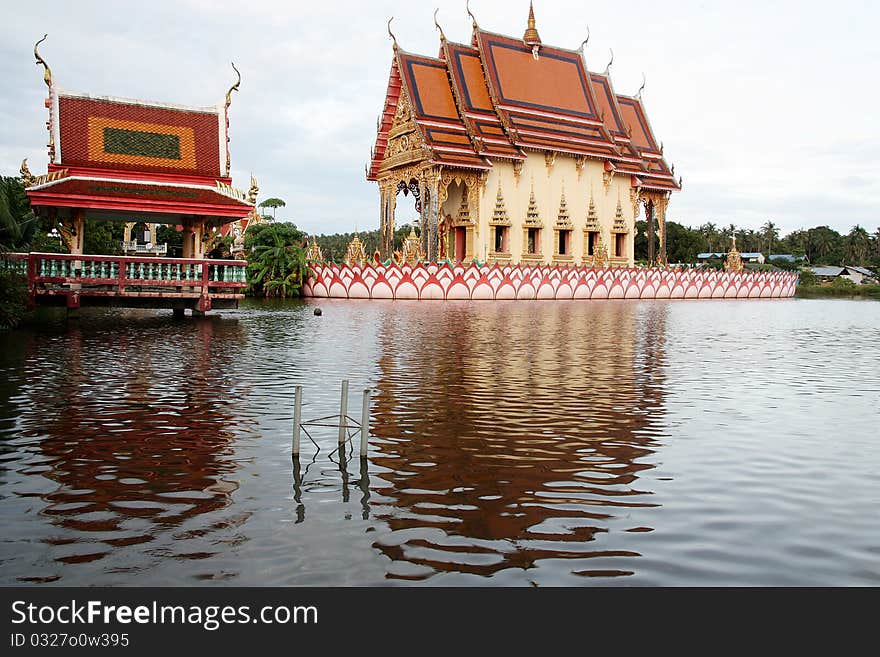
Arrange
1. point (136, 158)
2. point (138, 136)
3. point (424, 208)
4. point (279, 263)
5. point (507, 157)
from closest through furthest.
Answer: point (136, 158) → point (138, 136) → point (279, 263) → point (424, 208) → point (507, 157)

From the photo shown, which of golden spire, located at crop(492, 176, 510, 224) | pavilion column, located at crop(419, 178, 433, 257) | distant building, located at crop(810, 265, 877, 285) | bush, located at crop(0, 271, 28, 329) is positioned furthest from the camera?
distant building, located at crop(810, 265, 877, 285)

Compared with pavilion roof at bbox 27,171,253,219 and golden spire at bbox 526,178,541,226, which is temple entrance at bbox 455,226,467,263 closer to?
golden spire at bbox 526,178,541,226

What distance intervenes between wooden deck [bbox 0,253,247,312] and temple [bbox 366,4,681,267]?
19.9 m

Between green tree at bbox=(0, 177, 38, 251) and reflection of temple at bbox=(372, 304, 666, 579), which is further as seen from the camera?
green tree at bbox=(0, 177, 38, 251)

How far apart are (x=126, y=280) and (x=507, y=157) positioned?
2564 cm

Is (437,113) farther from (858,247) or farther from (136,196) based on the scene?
(858,247)

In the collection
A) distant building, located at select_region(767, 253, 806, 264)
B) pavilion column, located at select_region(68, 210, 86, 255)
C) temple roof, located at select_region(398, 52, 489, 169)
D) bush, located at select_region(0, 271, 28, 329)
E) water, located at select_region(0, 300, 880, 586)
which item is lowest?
water, located at select_region(0, 300, 880, 586)

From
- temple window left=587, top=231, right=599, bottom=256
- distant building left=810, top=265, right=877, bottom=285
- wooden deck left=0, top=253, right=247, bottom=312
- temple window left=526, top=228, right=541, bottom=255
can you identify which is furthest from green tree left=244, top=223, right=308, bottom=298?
Answer: distant building left=810, top=265, right=877, bottom=285

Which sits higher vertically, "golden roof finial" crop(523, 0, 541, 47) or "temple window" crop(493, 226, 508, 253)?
"golden roof finial" crop(523, 0, 541, 47)

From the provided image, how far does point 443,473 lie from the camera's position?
20.8 feet

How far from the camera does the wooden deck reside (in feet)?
66.2

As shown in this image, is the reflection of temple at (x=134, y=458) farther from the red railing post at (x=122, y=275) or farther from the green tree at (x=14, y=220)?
the green tree at (x=14, y=220)

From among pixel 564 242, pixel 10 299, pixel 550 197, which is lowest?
pixel 10 299

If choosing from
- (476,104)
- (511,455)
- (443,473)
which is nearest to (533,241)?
(476,104)
